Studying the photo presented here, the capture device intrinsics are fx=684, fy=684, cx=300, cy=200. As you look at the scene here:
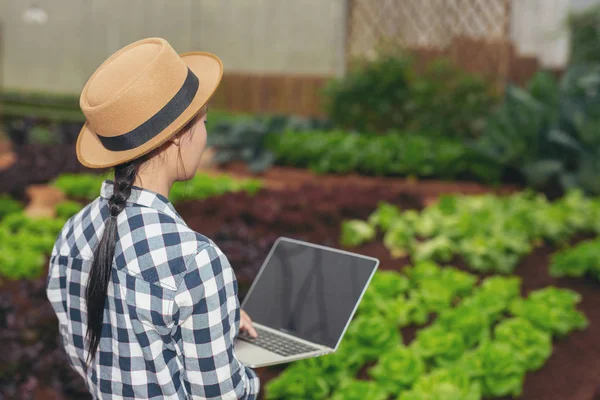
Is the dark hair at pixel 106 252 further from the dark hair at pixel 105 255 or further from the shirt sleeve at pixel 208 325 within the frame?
the shirt sleeve at pixel 208 325

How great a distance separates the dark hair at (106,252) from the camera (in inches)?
55.6

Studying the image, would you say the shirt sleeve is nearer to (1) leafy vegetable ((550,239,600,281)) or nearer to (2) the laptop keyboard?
(2) the laptop keyboard

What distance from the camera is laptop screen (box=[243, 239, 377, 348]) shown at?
5.93 feet

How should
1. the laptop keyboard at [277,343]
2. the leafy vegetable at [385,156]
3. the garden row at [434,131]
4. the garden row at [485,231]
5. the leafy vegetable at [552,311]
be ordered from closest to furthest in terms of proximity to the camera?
Result: 1. the laptop keyboard at [277,343]
2. the leafy vegetable at [552,311]
3. the garden row at [485,231]
4. the garden row at [434,131]
5. the leafy vegetable at [385,156]

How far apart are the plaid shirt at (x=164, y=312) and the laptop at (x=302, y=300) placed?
239 millimetres

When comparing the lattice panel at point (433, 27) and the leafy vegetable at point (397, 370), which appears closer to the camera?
the leafy vegetable at point (397, 370)

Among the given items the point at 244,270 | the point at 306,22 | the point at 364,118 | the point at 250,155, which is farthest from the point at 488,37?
the point at 244,270

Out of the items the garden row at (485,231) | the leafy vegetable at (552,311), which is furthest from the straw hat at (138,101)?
the garden row at (485,231)

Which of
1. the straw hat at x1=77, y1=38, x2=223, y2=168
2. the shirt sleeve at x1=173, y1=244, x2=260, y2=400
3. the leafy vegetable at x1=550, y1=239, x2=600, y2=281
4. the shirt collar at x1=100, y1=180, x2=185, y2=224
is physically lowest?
the leafy vegetable at x1=550, y1=239, x2=600, y2=281

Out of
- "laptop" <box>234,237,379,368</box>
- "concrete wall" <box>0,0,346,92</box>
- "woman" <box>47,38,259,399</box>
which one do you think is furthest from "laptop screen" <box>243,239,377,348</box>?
"concrete wall" <box>0,0,346,92</box>

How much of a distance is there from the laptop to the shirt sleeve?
0.23 meters

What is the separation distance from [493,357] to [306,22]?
38.5 feet

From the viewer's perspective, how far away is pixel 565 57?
13.7 metres

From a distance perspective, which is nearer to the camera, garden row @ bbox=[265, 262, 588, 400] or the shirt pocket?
the shirt pocket
